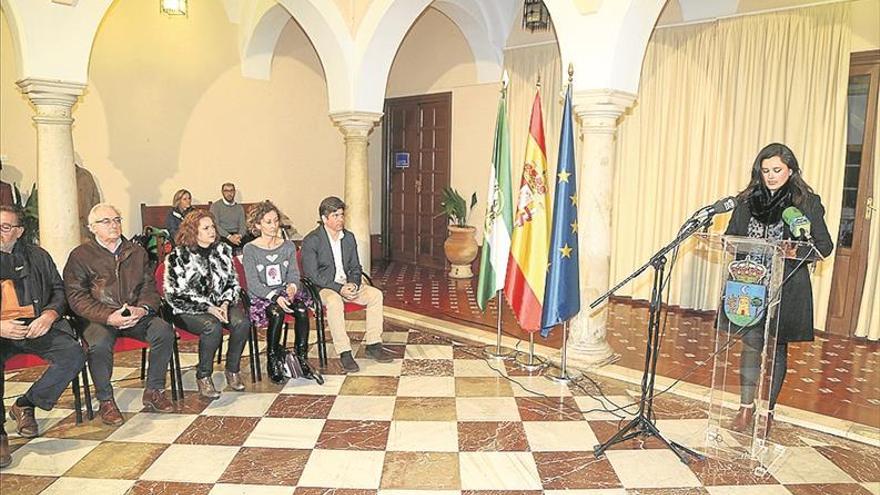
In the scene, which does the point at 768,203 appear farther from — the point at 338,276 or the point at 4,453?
the point at 4,453

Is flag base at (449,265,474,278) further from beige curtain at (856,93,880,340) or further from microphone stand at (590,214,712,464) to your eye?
microphone stand at (590,214,712,464)

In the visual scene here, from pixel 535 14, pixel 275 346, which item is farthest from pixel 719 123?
pixel 275 346

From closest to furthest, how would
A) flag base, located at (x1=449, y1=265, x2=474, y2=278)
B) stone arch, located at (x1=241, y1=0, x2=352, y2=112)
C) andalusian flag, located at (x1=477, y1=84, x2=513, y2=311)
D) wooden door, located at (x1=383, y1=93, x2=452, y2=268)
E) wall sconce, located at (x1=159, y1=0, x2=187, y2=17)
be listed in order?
1. andalusian flag, located at (x1=477, y1=84, x2=513, y2=311)
2. stone arch, located at (x1=241, y1=0, x2=352, y2=112)
3. wall sconce, located at (x1=159, y1=0, x2=187, y2=17)
4. flag base, located at (x1=449, y1=265, x2=474, y2=278)
5. wooden door, located at (x1=383, y1=93, x2=452, y2=268)

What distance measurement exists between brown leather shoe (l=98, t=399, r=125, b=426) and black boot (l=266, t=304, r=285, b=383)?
101cm

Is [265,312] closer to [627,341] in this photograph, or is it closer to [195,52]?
[627,341]

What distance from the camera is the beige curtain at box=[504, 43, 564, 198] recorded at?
792 centimetres

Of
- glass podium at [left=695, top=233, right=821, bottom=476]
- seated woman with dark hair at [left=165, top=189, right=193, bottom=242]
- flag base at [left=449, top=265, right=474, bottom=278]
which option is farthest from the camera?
flag base at [left=449, top=265, right=474, bottom=278]

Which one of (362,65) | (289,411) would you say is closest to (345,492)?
(289,411)

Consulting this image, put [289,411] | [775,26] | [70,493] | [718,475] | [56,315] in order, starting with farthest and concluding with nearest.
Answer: [775,26]
[289,411]
[56,315]
[718,475]
[70,493]

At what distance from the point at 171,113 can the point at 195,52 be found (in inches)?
34.8

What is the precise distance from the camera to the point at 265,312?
14.4 ft

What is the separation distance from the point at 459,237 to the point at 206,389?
4997 millimetres

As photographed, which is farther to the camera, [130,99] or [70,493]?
[130,99]

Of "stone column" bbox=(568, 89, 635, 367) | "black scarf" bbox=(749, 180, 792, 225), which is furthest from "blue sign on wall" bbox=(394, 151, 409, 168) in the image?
"black scarf" bbox=(749, 180, 792, 225)
